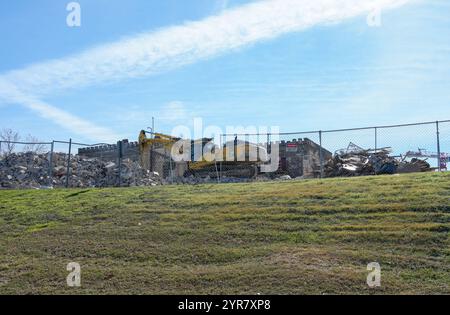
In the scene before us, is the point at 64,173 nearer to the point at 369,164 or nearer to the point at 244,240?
the point at 369,164

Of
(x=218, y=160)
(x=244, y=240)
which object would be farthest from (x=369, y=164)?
(x=244, y=240)

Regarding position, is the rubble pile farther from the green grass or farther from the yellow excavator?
the green grass

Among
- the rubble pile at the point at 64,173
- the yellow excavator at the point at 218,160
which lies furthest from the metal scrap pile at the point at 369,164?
the rubble pile at the point at 64,173

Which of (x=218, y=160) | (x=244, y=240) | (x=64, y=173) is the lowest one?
(x=244, y=240)

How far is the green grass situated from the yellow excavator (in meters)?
12.6

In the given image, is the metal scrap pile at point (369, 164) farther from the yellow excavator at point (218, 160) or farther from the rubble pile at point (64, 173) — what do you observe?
the rubble pile at point (64, 173)

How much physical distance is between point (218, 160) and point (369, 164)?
783 centimetres

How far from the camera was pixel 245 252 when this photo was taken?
402 inches

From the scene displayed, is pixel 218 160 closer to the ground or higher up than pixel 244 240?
higher up

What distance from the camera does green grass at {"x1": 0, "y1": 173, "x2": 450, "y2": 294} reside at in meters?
8.88

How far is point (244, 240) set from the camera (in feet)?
36.0

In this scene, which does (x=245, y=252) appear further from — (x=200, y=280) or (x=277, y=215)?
(x=277, y=215)

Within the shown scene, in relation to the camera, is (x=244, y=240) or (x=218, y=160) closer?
(x=244, y=240)

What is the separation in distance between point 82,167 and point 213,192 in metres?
14.8
